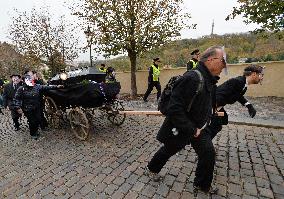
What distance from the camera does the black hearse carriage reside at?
6.47 metres

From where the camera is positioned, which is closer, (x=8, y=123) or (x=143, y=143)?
(x=143, y=143)

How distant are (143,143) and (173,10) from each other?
9915 mm

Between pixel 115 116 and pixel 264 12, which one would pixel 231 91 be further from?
pixel 264 12

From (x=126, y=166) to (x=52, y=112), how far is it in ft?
13.5

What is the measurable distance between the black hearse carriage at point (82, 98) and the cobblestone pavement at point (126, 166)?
0.56m

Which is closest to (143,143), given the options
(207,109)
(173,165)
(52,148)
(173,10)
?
(173,165)

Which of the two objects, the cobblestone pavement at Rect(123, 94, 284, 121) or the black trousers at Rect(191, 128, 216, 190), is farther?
the cobblestone pavement at Rect(123, 94, 284, 121)

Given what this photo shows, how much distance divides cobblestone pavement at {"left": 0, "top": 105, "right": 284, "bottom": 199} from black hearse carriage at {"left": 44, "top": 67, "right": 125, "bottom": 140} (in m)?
0.56

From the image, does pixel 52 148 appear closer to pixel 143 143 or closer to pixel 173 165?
pixel 143 143

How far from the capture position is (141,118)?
8938mm

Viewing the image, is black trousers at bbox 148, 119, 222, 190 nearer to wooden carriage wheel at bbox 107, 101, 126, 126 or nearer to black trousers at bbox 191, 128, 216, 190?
black trousers at bbox 191, 128, 216, 190

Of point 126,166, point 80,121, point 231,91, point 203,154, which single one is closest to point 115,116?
point 80,121

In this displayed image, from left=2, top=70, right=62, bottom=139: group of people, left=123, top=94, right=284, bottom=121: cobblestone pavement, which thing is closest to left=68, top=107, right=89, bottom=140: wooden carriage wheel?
left=2, top=70, right=62, bottom=139: group of people

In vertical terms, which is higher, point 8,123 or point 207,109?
point 207,109
